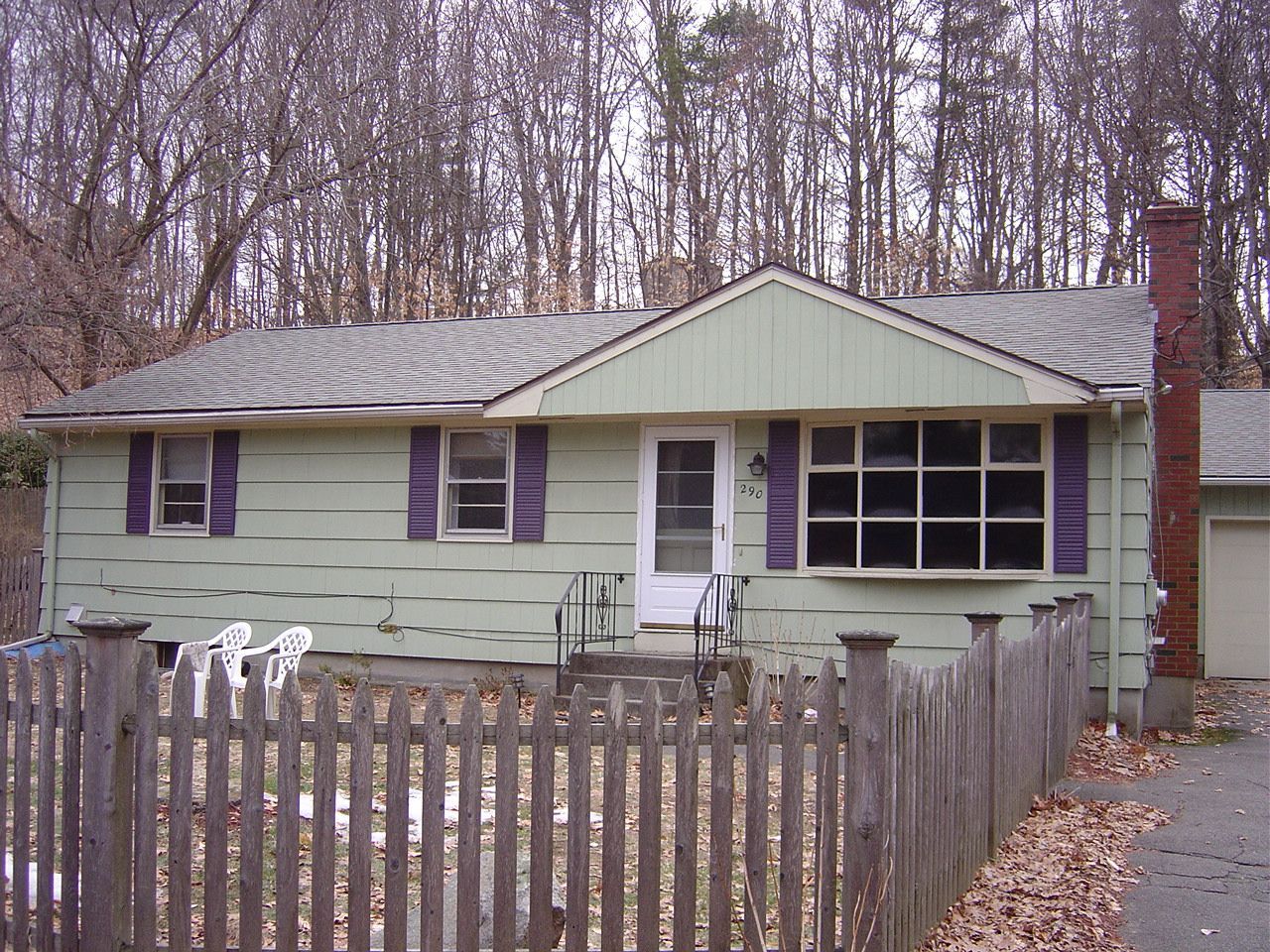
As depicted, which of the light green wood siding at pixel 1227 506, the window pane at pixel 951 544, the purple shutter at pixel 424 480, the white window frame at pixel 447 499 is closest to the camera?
the window pane at pixel 951 544

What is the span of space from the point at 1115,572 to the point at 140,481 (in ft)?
35.9

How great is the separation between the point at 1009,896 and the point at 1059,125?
22.4m

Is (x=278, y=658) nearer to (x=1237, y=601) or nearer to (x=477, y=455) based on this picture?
(x=477, y=455)

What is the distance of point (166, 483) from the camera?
14.6 meters

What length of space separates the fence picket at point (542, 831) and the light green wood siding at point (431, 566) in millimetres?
6806

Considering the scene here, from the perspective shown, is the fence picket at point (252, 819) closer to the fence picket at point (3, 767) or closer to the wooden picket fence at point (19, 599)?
the fence picket at point (3, 767)

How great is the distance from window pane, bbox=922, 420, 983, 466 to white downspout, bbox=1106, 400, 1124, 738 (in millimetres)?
1205

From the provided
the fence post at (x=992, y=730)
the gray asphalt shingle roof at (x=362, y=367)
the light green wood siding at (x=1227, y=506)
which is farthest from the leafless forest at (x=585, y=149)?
the fence post at (x=992, y=730)

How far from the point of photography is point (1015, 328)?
1278 cm

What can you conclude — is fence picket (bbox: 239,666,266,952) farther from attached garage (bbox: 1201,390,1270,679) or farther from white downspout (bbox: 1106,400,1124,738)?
attached garage (bbox: 1201,390,1270,679)

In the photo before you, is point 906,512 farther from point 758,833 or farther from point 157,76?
point 157,76

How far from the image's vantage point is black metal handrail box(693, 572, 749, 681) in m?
11.5

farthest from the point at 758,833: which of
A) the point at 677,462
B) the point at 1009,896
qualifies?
the point at 677,462

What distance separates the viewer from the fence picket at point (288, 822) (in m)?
4.39
